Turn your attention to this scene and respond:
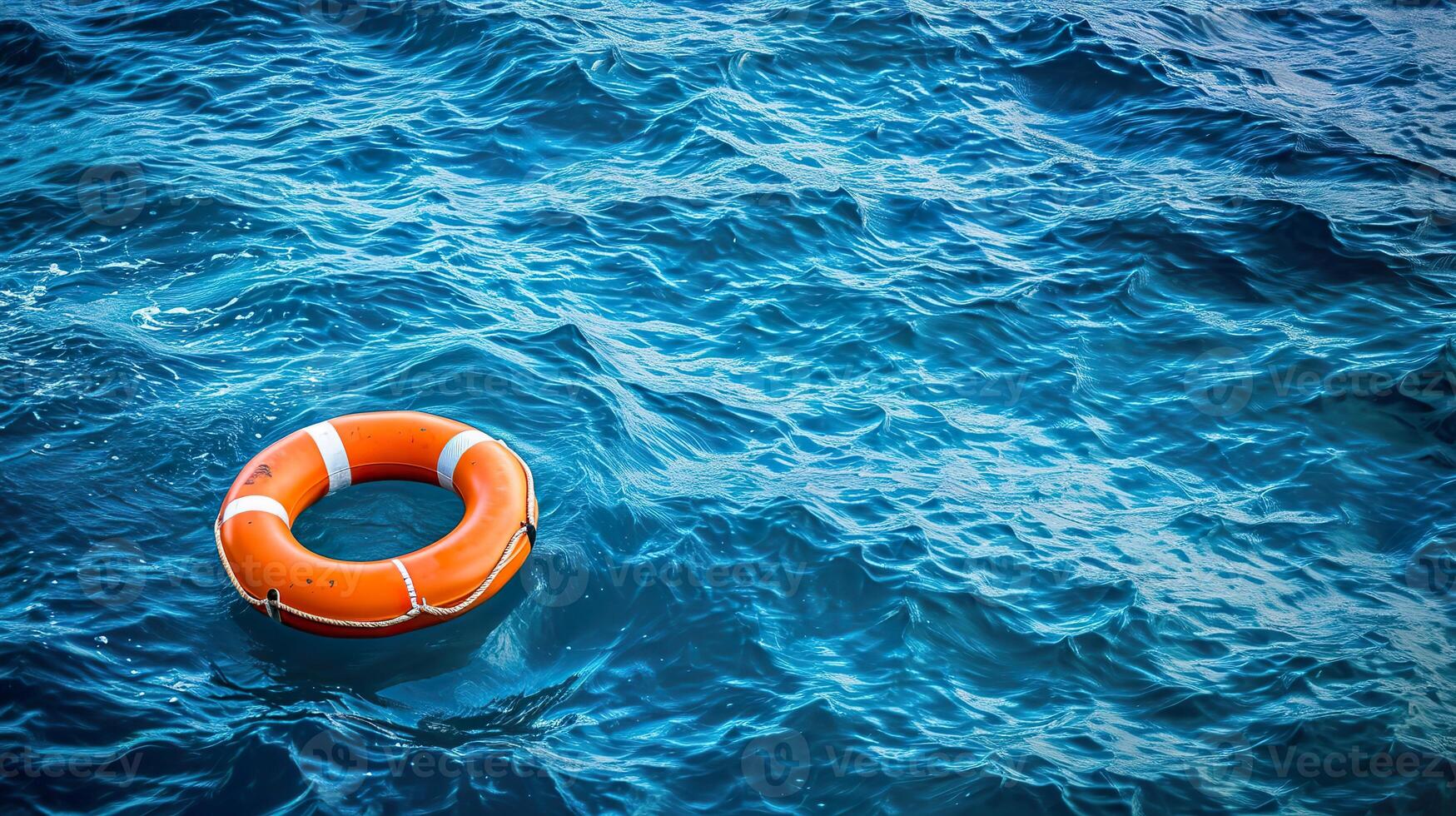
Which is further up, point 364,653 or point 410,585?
point 410,585

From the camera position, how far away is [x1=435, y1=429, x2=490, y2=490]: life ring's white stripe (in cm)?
580

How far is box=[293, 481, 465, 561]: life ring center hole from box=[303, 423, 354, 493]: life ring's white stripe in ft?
0.67

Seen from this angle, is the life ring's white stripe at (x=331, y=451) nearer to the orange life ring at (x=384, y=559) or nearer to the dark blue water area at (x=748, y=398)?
the orange life ring at (x=384, y=559)

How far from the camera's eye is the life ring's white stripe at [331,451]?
18.7 feet

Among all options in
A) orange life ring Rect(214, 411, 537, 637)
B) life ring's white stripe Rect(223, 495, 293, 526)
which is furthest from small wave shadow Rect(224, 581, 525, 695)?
life ring's white stripe Rect(223, 495, 293, 526)

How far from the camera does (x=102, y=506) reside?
5.66 metres

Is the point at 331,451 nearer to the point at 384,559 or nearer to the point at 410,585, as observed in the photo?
the point at 384,559

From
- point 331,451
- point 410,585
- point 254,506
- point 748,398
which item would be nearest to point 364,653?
point 410,585

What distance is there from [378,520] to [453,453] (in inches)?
23.8

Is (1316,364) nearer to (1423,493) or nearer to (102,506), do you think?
(1423,493)

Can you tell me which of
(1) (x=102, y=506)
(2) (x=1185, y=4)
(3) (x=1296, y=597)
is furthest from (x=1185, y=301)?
(1) (x=102, y=506)

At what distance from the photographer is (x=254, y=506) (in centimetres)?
526

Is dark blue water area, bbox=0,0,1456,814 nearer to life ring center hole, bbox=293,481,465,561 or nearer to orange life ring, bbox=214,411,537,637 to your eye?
life ring center hole, bbox=293,481,465,561

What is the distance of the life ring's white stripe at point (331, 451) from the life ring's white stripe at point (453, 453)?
1.63 feet
